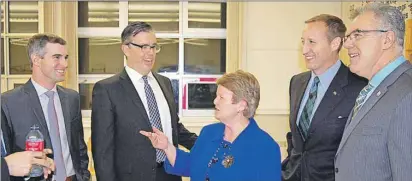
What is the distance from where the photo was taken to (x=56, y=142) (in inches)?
91.4

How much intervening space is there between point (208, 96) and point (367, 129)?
3293mm

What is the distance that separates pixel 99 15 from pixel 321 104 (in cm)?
329

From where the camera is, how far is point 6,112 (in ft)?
7.22

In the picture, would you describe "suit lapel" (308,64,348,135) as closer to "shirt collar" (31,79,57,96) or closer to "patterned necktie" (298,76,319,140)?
"patterned necktie" (298,76,319,140)

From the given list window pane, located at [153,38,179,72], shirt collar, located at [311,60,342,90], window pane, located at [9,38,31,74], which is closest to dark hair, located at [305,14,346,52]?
shirt collar, located at [311,60,342,90]

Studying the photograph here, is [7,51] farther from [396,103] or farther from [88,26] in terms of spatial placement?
[396,103]

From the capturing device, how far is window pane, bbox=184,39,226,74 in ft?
15.8

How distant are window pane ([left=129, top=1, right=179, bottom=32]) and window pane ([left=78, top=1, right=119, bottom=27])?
17 centimetres

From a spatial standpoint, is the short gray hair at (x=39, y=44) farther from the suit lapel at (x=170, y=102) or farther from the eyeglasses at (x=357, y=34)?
the eyeglasses at (x=357, y=34)

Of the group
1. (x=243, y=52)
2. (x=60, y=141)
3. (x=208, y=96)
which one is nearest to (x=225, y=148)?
(x=60, y=141)

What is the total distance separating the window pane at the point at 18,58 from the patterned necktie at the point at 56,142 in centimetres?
252

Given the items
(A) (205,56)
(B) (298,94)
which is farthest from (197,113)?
(B) (298,94)

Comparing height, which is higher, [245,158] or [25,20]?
[25,20]

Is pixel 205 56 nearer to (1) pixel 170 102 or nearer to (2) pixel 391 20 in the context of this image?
(1) pixel 170 102
